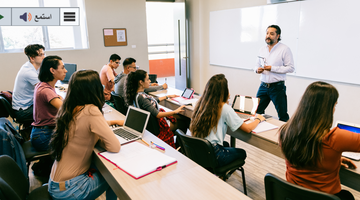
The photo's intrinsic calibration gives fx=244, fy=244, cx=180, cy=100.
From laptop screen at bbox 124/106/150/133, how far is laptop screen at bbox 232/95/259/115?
3.33 ft

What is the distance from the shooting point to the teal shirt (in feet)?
6.34

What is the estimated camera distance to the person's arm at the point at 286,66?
10.7ft

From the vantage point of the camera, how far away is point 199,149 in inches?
72.2

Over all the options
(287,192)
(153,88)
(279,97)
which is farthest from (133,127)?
(279,97)

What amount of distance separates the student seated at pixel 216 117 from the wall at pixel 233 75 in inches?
91.2

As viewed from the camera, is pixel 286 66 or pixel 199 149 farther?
pixel 286 66

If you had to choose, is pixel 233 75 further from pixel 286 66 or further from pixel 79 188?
pixel 79 188

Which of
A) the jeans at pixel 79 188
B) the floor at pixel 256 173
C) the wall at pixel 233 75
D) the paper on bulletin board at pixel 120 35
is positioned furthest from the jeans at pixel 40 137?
the paper on bulletin board at pixel 120 35

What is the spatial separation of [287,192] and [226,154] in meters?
0.83

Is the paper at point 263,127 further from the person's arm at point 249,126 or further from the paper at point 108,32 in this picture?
the paper at point 108,32

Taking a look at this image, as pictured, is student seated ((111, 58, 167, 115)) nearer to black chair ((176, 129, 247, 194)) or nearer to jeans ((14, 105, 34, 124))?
jeans ((14, 105, 34, 124))

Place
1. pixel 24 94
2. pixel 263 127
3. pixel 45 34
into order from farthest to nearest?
1. pixel 45 34
2. pixel 24 94
3. pixel 263 127

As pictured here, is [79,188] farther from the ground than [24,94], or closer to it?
closer to it

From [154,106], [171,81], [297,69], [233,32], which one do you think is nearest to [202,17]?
[233,32]
